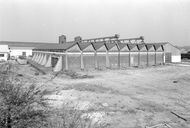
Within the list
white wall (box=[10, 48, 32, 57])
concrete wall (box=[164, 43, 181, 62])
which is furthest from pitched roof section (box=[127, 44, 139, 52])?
white wall (box=[10, 48, 32, 57])

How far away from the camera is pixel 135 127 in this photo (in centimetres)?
769

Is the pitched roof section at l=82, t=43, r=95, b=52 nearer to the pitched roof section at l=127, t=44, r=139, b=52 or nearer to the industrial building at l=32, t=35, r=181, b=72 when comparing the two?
the industrial building at l=32, t=35, r=181, b=72

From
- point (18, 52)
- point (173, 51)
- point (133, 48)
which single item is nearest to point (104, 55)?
point (133, 48)

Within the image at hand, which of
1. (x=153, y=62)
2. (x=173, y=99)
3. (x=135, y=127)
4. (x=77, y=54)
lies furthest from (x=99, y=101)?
(x=153, y=62)

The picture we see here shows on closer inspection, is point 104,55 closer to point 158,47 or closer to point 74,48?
point 74,48

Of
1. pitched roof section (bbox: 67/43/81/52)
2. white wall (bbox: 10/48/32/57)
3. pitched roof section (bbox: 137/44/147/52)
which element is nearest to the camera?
pitched roof section (bbox: 67/43/81/52)

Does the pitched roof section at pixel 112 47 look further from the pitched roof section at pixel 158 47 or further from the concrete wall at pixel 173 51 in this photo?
the concrete wall at pixel 173 51

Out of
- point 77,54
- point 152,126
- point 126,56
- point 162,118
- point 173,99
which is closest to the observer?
point 152,126

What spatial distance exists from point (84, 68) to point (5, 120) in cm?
2545

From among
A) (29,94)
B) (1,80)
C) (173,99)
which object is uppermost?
(1,80)

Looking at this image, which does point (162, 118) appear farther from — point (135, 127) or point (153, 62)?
point (153, 62)

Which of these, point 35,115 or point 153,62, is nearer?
point 35,115

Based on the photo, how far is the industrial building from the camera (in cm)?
2752

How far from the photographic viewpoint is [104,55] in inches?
1224
